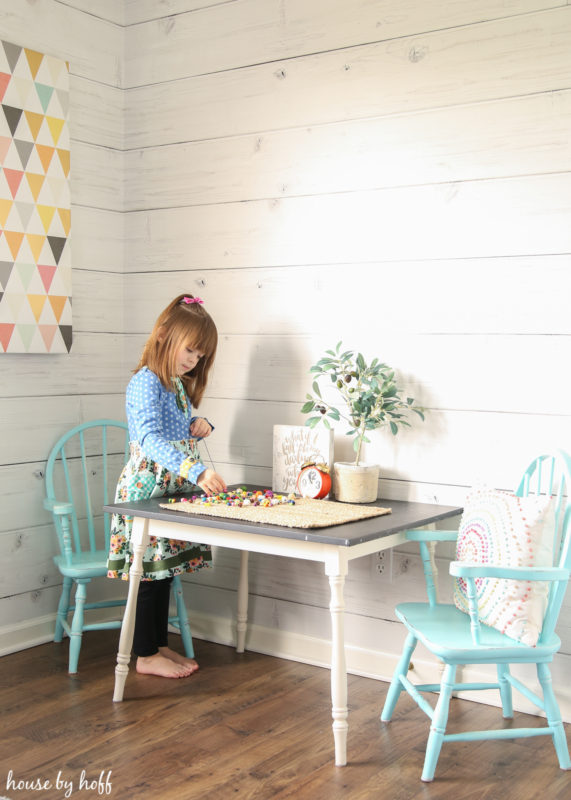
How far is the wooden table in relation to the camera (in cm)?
213

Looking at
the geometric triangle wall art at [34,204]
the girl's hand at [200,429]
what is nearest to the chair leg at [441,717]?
the girl's hand at [200,429]

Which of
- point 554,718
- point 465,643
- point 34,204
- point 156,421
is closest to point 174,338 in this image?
point 156,421

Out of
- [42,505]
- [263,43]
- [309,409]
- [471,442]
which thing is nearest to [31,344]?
[42,505]

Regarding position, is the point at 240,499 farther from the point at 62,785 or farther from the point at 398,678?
the point at 62,785

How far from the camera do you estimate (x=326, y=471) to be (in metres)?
2.63

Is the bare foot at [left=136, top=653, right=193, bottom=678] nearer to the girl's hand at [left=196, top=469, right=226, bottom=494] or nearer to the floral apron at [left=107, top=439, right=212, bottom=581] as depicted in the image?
the floral apron at [left=107, top=439, right=212, bottom=581]

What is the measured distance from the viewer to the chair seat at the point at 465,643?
2016 millimetres

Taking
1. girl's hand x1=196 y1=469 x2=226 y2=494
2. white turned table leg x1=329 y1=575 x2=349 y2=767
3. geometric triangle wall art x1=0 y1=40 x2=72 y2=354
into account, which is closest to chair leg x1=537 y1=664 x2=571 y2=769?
white turned table leg x1=329 y1=575 x2=349 y2=767

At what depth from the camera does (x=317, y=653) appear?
287 cm

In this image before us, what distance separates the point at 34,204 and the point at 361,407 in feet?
4.39

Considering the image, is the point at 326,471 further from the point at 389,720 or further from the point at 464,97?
the point at 464,97

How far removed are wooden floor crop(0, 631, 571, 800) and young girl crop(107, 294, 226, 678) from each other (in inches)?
5.7

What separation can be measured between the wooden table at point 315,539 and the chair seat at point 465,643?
209mm

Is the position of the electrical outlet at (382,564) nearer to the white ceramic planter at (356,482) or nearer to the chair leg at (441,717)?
the white ceramic planter at (356,482)
